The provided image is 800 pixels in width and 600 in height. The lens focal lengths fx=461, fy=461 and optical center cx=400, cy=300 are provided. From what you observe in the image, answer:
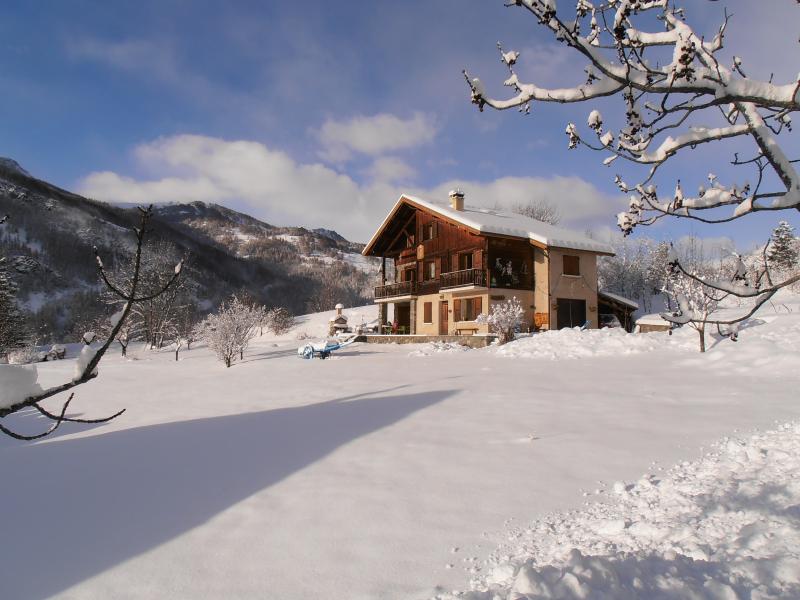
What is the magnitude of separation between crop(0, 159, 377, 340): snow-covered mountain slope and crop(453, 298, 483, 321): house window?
18351 mm

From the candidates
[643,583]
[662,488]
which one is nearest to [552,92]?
[643,583]

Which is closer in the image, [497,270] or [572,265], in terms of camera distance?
[497,270]

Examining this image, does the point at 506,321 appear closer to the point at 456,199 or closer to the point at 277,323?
the point at 456,199

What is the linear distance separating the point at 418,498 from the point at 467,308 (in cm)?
2157

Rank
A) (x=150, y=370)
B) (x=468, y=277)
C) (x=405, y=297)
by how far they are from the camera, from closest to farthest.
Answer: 1. (x=150, y=370)
2. (x=468, y=277)
3. (x=405, y=297)

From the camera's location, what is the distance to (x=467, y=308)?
25.0m

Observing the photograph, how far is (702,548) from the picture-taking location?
2.74 metres

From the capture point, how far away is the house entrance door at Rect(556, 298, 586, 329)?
77.5ft

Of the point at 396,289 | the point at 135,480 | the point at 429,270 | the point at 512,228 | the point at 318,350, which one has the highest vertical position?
the point at 512,228

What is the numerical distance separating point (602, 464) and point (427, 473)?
66.2 inches

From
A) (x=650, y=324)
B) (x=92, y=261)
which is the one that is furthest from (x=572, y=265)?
(x=92, y=261)

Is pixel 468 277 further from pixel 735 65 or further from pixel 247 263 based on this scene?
pixel 247 263

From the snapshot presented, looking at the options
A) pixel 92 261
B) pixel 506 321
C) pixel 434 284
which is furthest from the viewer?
pixel 92 261

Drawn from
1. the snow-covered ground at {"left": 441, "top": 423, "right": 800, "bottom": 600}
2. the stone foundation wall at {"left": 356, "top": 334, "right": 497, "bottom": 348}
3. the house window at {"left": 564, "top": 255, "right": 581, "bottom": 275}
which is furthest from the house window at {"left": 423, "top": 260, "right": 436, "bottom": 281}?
the snow-covered ground at {"left": 441, "top": 423, "right": 800, "bottom": 600}
